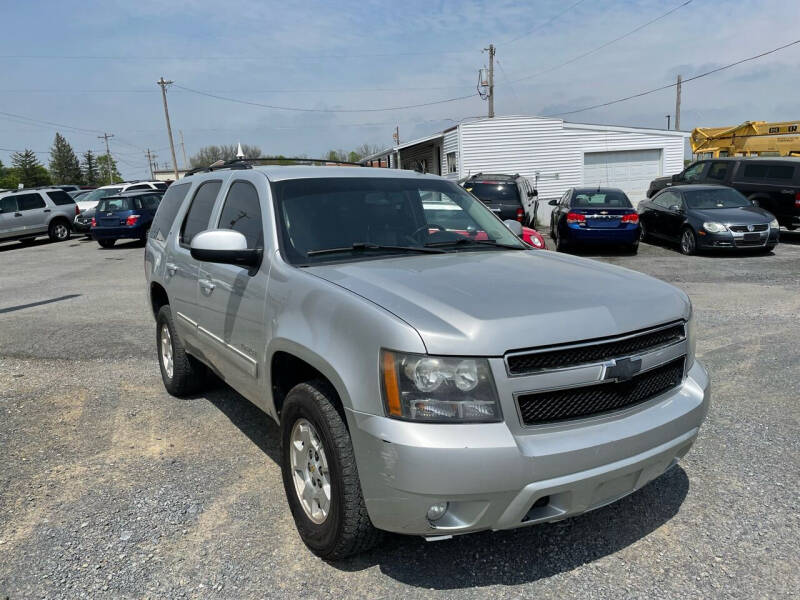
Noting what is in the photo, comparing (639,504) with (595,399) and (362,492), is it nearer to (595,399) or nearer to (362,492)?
(595,399)

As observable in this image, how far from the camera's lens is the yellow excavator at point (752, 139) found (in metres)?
21.9

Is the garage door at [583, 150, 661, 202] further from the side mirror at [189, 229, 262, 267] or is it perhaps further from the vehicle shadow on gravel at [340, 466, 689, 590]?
the side mirror at [189, 229, 262, 267]

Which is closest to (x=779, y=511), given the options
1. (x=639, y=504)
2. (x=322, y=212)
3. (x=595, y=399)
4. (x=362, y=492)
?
(x=639, y=504)

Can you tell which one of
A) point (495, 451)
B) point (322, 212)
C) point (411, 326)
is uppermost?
point (322, 212)

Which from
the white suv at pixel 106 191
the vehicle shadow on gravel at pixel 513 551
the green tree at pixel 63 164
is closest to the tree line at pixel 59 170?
the green tree at pixel 63 164

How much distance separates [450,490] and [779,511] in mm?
1991

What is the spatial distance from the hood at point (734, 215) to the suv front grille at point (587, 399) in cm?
1166

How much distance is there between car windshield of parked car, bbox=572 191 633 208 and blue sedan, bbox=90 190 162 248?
38.4 ft

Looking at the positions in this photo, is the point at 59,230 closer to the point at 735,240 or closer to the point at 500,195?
the point at 500,195

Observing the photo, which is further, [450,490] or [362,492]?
[362,492]

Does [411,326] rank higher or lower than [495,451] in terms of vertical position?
higher

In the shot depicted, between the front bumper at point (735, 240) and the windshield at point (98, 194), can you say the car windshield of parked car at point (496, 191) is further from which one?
the windshield at point (98, 194)

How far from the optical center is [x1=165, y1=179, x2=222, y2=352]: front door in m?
4.36

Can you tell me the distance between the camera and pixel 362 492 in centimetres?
255
